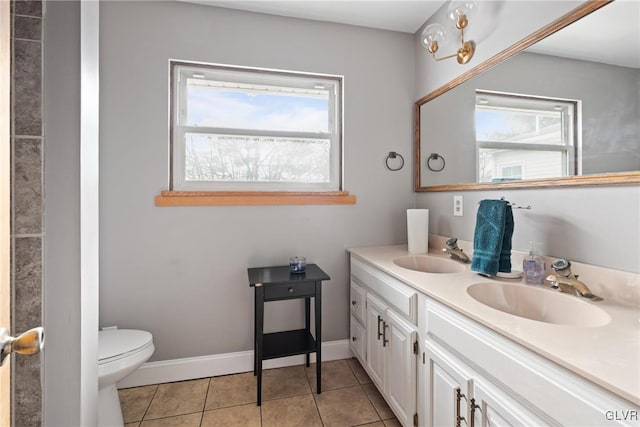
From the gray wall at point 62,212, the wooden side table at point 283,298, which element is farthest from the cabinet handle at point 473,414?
the gray wall at point 62,212

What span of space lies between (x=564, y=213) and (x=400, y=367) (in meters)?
1.01

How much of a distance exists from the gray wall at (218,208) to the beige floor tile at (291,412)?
0.46 metres

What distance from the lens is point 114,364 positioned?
1342mm

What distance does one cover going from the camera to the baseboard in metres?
1.83

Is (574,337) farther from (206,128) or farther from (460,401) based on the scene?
(206,128)

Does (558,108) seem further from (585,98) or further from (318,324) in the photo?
(318,324)

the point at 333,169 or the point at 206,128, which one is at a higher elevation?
the point at 206,128

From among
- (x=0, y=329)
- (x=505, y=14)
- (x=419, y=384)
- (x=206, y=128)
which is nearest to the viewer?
(x=0, y=329)

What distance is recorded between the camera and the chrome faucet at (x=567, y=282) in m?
1.05

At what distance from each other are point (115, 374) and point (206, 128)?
1472mm

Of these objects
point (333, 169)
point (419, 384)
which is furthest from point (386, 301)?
point (333, 169)

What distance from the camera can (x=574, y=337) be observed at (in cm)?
75

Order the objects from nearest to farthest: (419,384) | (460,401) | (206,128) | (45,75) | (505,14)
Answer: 1. (45,75)
2. (460,401)
3. (419,384)
4. (505,14)
5. (206,128)

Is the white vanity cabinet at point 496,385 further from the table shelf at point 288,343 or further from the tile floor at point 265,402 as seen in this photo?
the table shelf at point 288,343
